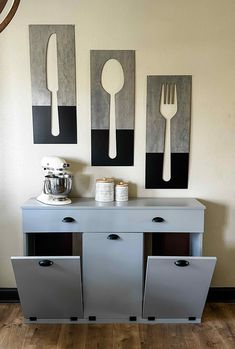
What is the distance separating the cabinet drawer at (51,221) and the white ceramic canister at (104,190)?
0.22m

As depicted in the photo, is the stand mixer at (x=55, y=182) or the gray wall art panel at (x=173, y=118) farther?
the gray wall art panel at (x=173, y=118)

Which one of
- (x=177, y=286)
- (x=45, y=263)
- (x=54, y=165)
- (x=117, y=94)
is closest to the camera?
(x=45, y=263)

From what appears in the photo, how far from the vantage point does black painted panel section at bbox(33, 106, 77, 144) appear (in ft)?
7.22

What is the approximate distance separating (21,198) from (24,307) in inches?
29.3

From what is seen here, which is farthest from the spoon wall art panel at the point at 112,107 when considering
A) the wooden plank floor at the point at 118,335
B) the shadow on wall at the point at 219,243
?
the wooden plank floor at the point at 118,335

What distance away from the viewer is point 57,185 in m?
2.05

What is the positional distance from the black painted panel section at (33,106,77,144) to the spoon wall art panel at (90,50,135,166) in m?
0.14

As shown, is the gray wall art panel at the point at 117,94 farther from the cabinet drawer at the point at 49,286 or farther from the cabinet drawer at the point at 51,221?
the cabinet drawer at the point at 49,286

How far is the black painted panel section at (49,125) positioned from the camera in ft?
7.22

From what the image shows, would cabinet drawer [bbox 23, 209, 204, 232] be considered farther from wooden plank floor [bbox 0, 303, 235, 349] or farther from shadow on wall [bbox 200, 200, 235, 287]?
wooden plank floor [bbox 0, 303, 235, 349]

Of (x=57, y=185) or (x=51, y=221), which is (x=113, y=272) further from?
(x=57, y=185)

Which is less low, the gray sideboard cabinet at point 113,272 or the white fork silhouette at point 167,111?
the white fork silhouette at point 167,111

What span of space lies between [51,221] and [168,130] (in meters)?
1.03

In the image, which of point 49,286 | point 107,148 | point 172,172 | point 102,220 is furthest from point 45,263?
point 172,172
